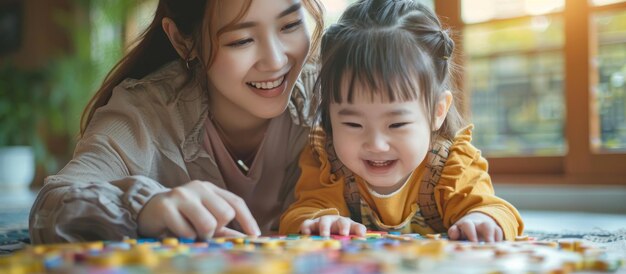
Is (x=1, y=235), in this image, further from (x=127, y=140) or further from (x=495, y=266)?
(x=495, y=266)

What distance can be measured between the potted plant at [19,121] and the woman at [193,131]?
360 centimetres

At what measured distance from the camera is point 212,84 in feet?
4.95

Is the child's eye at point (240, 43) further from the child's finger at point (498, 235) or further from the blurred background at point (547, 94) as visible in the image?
the blurred background at point (547, 94)

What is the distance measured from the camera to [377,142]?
3.86 ft

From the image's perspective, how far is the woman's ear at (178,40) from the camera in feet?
4.69

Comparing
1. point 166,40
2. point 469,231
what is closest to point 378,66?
point 469,231

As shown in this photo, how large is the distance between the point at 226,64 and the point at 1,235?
88 cm

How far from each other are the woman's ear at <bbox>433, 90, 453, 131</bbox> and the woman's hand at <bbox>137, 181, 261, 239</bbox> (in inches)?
19.1

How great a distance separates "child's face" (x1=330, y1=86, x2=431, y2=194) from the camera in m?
1.18

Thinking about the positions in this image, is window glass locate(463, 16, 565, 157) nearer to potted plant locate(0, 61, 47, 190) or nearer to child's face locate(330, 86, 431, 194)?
child's face locate(330, 86, 431, 194)

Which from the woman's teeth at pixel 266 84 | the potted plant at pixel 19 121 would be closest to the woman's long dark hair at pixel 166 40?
the woman's teeth at pixel 266 84

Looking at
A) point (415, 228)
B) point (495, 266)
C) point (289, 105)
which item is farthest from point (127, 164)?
point (495, 266)

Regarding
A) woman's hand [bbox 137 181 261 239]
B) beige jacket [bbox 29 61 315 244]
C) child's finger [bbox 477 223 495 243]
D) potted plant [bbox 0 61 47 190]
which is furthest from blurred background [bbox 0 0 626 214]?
potted plant [bbox 0 61 47 190]

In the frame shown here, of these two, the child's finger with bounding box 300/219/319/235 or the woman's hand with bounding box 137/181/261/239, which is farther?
the child's finger with bounding box 300/219/319/235
